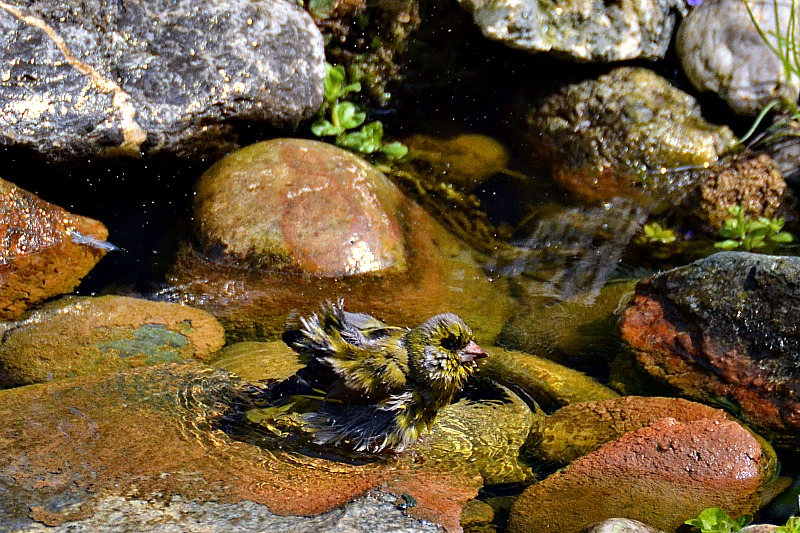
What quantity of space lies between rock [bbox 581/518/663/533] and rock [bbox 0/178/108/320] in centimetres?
360

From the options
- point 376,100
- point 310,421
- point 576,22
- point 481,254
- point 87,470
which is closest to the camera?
point 87,470

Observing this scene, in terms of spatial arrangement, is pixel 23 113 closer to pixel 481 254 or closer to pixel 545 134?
pixel 481 254

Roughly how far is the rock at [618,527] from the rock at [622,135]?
4.28 metres

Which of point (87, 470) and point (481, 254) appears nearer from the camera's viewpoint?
point (87, 470)

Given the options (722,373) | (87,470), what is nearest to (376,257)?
(722,373)

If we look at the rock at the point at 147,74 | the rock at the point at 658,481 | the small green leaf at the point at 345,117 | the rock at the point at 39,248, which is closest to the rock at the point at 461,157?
the small green leaf at the point at 345,117

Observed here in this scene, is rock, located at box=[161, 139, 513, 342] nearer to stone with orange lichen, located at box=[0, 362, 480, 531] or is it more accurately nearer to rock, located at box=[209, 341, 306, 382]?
rock, located at box=[209, 341, 306, 382]

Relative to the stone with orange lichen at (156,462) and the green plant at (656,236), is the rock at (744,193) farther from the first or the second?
the stone with orange lichen at (156,462)

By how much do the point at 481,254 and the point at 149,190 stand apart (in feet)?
8.39

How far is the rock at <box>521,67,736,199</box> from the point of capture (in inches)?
281

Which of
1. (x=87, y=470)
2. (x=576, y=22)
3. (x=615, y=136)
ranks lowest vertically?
(x=87, y=470)

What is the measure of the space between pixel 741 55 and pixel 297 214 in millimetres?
4241

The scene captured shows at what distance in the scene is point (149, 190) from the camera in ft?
19.9

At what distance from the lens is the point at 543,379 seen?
4453 mm
